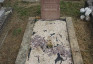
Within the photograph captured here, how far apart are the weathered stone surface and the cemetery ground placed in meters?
0.62

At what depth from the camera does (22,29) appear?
4961 mm

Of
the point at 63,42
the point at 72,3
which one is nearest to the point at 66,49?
the point at 63,42

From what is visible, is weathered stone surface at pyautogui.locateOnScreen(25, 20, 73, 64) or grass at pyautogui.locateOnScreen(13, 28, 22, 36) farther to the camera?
grass at pyautogui.locateOnScreen(13, 28, 22, 36)

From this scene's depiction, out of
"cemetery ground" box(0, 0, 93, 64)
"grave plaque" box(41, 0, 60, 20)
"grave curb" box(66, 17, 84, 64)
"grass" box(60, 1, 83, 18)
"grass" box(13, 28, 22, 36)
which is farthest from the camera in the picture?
"grass" box(60, 1, 83, 18)

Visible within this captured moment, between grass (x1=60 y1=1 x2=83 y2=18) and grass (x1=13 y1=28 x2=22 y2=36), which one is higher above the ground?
grass (x1=60 y1=1 x2=83 y2=18)

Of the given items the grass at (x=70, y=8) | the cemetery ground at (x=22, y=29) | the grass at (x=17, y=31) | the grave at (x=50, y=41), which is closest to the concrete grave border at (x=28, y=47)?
the grave at (x=50, y=41)

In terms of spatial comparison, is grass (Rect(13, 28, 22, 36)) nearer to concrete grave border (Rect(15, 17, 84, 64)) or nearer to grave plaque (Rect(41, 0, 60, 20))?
concrete grave border (Rect(15, 17, 84, 64))

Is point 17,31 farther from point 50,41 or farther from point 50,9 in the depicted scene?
point 50,41

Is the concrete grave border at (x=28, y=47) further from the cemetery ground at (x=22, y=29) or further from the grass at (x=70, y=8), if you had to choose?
the grass at (x=70, y=8)

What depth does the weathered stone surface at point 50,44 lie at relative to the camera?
328 cm

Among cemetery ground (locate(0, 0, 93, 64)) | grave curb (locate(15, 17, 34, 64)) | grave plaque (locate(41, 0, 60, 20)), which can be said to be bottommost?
cemetery ground (locate(0, 0, 93, 64))

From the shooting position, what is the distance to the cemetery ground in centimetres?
401

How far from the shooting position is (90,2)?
5.46 meters

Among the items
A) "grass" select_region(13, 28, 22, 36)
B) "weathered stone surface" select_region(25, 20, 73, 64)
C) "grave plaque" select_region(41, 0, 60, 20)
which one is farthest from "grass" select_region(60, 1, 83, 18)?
"grass" select_region(13, 28, 22, 36)
